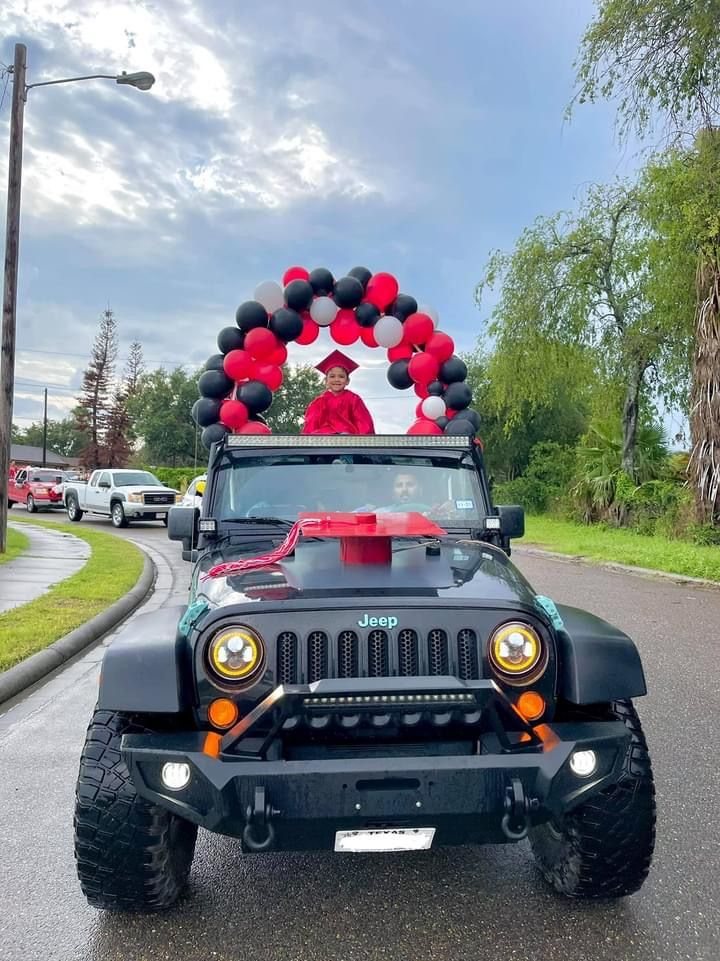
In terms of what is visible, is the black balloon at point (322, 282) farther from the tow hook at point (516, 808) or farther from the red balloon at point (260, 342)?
the tow hook at point (516, 808)

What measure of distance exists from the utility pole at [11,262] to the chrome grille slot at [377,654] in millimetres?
11792

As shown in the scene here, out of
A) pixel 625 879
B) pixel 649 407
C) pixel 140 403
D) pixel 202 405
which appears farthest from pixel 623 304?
pixel 140 403

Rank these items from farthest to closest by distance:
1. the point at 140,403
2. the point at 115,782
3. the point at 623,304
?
the point at 140,403
the point at 623,304
the point at 115,782

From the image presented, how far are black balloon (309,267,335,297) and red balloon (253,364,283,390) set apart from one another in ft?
2.57

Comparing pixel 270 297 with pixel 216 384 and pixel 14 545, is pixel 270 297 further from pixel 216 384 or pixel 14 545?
pixel 14 545

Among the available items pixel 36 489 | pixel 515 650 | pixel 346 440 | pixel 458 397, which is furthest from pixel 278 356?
pixel 36 489

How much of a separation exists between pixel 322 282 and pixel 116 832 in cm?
473

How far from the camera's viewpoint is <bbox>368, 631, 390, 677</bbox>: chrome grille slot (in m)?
2.47

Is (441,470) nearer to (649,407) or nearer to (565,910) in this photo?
(565,910)

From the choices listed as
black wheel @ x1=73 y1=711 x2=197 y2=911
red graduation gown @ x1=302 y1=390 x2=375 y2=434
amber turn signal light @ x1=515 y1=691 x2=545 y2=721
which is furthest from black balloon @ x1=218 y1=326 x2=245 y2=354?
amber turn signal light @ x1=515 y1=691 x2=545 y2=721

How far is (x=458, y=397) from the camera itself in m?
5.95

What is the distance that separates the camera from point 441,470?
13.6 ft

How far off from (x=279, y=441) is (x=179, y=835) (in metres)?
2.00

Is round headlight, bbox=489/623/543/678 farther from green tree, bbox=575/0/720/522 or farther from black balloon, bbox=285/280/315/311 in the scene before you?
green tree, bbox=575/0/720/522
